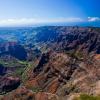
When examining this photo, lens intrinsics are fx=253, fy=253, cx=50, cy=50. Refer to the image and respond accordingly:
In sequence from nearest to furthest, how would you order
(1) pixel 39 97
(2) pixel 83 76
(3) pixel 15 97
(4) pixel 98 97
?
1. (4) pixel 98 97
2. (1) pixel 39 97
3. (3) pixel 15 97
4. (2) pixel 83 76

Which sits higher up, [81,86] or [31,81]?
[81,86]

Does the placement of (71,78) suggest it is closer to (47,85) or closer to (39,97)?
(47,85)

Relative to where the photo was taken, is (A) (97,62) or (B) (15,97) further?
(A) (97,62)

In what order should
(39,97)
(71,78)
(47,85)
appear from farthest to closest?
1. (47,85)
2. (71,78)
3. (39,97)

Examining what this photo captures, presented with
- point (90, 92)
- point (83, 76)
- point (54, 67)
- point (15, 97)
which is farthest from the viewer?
point (54, 67)

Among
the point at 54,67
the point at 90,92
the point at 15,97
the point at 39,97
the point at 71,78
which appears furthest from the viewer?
the point at 54,67

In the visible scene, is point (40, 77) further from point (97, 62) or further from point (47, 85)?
point (97, 62)

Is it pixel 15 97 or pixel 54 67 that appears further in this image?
pixel 54 67

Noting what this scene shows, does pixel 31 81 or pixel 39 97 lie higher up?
pixel 39 97

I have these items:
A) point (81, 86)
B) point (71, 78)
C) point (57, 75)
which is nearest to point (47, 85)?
point (57, 75)

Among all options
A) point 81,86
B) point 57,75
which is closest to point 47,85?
point 57,75
